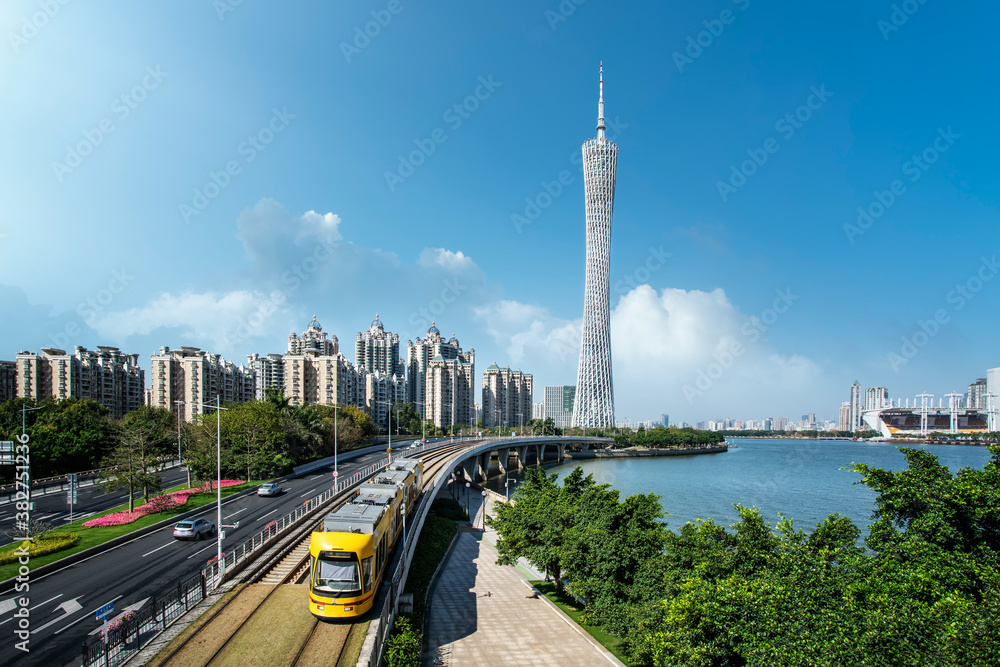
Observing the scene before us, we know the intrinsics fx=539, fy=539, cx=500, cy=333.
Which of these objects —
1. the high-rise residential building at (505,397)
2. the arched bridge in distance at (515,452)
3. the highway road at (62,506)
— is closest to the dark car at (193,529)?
the highway road at (62,506)

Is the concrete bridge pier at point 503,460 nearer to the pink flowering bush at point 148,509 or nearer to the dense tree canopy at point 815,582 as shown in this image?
the pink flowering bush at point 148,509

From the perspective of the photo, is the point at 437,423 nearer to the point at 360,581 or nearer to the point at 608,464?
the point at 608,464

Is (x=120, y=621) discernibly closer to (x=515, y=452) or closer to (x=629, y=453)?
(x=515, y=452)

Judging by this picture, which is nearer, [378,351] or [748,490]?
[748,490]

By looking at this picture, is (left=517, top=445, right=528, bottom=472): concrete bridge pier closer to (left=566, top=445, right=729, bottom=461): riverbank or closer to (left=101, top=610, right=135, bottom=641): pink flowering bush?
(left=566, top=445, right=729, bottom=461): riverbank

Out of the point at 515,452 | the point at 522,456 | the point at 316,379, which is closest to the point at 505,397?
the point at 515,452

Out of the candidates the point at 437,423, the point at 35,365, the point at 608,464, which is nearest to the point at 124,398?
the point at 35,365
